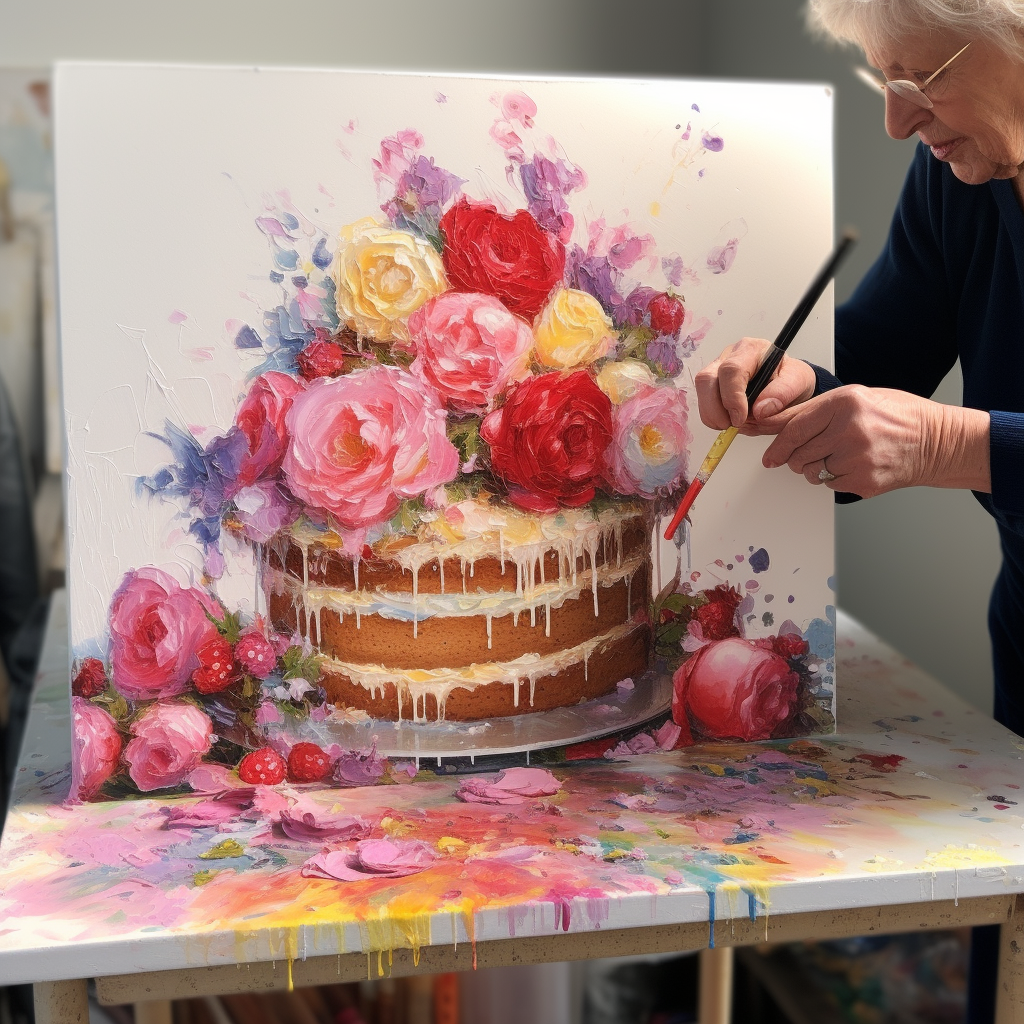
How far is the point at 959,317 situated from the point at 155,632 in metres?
0.90

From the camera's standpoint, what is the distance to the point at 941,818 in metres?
0.93

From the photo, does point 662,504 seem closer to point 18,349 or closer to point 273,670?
point 273,670

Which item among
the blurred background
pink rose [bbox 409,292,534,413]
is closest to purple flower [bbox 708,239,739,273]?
pink rose [bbox 409,292,534,413]

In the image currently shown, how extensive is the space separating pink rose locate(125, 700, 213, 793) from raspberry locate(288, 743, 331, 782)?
88 millimetres

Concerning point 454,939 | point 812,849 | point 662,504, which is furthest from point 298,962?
point 662,504

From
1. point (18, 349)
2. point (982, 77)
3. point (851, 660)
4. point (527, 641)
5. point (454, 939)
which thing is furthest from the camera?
point (18, 349)

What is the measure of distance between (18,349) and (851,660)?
5.27 ft

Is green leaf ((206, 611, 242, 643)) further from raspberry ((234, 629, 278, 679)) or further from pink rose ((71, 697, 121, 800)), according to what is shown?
pink rose ((71, 697, 121, 800))

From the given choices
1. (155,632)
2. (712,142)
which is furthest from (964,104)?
(155,632)

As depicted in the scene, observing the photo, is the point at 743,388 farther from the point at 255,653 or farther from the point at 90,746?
the point at 90,746

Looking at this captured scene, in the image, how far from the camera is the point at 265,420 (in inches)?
37.8

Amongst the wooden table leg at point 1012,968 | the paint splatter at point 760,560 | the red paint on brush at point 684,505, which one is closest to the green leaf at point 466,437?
the red paint on brush at point 684,505

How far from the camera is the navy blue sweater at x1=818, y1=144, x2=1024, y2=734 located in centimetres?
105

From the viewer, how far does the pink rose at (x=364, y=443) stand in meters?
0.96
